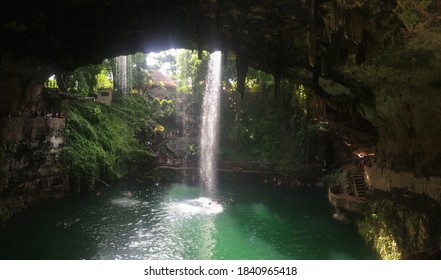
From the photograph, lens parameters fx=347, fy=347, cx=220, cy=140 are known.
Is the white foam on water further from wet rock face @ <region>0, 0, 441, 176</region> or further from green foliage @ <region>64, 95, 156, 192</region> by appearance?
wet rock face @ <region>0, 0, 441, 176</region>

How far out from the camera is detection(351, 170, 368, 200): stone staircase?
18391 millimetres

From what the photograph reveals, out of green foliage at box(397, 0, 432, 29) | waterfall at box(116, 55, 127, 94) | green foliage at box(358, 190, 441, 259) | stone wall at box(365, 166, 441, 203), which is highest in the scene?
waterfall at box(116, 55, 127, 94)

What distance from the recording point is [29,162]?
822 inches

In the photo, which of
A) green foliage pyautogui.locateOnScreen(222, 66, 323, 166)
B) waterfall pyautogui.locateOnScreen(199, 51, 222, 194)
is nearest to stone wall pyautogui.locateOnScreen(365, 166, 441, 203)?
green foliage pyautogui.locateOnScreen(222, 66, 323, 166)

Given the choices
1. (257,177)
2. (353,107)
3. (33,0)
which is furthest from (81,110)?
(353,107)

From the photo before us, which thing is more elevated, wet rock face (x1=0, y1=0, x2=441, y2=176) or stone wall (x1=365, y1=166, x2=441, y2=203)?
wet rock face (x1=0, y1=0, x2=441, y2=176)

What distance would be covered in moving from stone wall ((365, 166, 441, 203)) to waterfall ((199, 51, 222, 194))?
832 inches

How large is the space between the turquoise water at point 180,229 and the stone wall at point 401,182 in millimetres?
2792

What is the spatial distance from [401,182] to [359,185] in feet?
16.7

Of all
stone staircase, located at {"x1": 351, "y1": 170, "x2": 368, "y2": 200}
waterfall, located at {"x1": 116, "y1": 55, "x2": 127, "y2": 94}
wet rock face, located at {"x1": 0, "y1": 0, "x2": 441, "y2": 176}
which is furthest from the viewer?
waterfall, located at {"x1": 116, "y1": 55, "x2": 127, "y2": 94}

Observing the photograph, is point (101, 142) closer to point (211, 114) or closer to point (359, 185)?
point (211, 114)

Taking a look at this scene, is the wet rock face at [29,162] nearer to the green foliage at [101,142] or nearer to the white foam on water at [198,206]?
the green foliage at [101,142]

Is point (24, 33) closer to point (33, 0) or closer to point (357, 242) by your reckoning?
point (33, 0)

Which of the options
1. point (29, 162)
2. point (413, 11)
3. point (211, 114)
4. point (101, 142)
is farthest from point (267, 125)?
point (413, 11)
